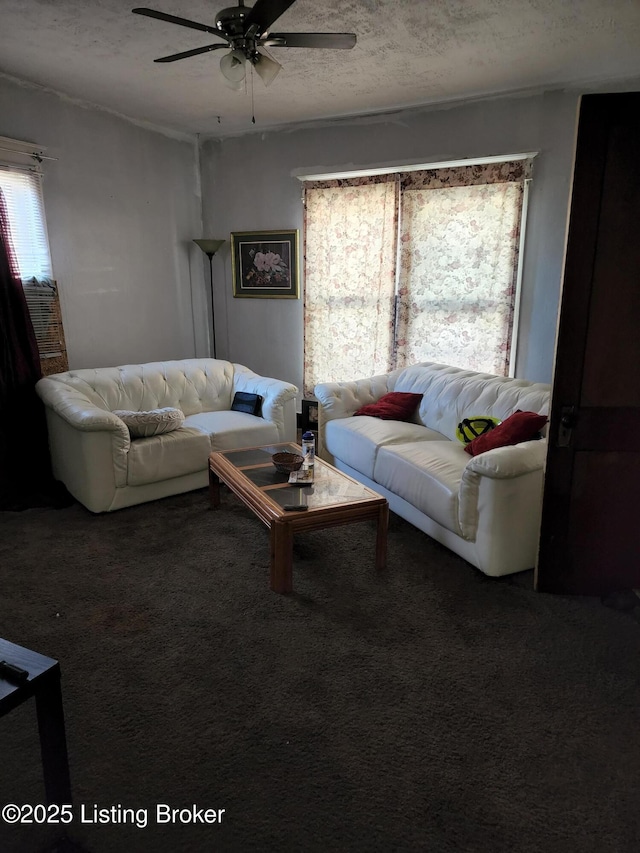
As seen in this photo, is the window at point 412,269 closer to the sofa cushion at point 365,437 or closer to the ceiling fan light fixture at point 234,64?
the sofa cushion at point 365,437

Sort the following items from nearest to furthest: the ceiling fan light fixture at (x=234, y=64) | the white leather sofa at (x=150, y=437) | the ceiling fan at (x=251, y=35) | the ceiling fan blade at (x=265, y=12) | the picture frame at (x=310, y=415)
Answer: the ceiling fan blade at (x=265, y=12)
the ceiling fan at (x=251, y=35)
the ceiling fan light fixture at (x=234, y=64)
the white leather sofa at (x=150, y=437)
the picture frame at (x=310, y=415)

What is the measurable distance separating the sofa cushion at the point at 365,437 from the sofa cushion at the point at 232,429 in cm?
47

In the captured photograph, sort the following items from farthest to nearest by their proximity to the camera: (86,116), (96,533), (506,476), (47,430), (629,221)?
(86,116)
(47,430)
(96,533)
(506,476)
(629,221)

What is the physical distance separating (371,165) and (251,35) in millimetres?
2389

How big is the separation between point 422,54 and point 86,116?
8.53 ft

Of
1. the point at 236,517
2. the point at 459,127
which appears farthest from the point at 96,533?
the point at 459,127

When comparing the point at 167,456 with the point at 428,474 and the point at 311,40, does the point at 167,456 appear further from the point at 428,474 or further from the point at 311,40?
the point at 311,40

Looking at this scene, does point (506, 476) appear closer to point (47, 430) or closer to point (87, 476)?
point (87, 476)

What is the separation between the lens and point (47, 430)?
3.95 m

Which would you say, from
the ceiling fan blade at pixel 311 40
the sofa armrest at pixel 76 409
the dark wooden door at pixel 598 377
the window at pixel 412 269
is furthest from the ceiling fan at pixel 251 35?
the window at pixel 412 269

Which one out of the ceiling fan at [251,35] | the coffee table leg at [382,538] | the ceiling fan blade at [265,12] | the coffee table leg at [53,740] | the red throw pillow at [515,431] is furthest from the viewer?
the red throw pillow at [515,431]

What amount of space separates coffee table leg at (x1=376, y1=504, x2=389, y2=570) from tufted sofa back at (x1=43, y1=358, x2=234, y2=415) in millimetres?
2251

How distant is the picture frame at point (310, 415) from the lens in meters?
5.30

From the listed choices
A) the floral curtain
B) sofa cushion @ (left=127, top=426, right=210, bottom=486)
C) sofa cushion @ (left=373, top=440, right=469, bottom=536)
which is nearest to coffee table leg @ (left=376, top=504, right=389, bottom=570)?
sofa cushion @ (left=373, top=440, right=469, bottom=536)
